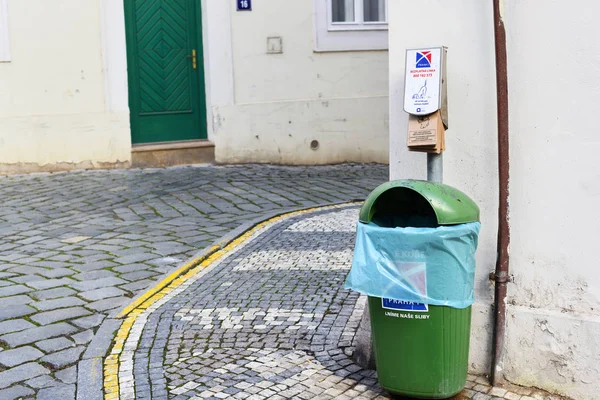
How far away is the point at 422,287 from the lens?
414cm

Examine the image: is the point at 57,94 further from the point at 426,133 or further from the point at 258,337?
the point at 426,133

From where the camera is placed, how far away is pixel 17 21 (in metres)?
11.9

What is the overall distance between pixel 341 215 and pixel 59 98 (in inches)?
203

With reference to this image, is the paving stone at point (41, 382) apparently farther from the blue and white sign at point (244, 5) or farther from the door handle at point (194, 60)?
the door handle at point (194, 60)

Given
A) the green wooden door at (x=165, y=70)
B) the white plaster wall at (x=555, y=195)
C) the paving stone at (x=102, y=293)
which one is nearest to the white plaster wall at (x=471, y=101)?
the white plaster wall at (x=555, y=195)

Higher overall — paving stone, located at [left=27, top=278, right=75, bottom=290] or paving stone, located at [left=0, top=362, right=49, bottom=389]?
paving stone, located at [left=27, top=278, right=75, bottom=290]

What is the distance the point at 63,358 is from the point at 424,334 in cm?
229

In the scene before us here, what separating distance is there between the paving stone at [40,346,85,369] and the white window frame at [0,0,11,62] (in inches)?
301

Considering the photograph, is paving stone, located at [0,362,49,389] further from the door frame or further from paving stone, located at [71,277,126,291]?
the door frame

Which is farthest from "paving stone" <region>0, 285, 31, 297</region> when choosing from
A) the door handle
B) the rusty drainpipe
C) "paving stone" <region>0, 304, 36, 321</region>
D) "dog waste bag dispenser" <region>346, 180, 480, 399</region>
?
the door handle

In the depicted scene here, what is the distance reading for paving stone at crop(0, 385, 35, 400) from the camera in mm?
4648

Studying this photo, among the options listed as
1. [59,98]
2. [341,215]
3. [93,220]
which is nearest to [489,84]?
[341,215]

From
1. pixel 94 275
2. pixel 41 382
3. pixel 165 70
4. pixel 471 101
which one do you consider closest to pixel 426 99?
pixel 471 101

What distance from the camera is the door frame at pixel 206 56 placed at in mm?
12352
